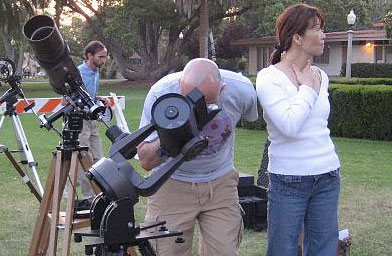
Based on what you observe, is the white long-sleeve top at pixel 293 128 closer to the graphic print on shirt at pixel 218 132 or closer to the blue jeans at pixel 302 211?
the blue jeans at pixel 302 211

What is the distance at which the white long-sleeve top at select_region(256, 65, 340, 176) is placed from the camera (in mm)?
2914

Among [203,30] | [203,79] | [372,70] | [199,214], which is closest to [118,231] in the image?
[203,79]

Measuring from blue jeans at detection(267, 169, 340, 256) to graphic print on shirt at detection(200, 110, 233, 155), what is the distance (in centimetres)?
31

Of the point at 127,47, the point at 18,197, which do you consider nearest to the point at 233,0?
the point at 127,47

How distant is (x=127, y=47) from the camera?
148ft

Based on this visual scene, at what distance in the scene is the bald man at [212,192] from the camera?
3.13m

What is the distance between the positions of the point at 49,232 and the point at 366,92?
9440 mm

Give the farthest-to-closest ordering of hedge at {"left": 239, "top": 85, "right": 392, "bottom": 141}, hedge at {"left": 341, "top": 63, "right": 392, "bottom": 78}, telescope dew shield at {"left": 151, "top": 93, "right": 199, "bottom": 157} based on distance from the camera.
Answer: hedge at {"left": 341, "top": 63, "right": 392, "bottom": 78} < hedge at {"left": 239, "top": 85, "right": 392, "bottom": 141} < telescope dew shield at {"left": 151, "top": 93, "right": 199, "bottom": 157}

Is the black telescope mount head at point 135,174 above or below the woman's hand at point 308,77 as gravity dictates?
below

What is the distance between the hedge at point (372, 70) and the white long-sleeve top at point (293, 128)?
1201 inches

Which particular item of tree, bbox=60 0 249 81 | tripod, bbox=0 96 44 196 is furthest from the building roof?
tripod, bbox=0 96 44 196

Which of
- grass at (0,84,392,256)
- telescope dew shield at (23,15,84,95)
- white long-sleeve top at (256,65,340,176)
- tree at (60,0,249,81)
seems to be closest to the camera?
white long-sleeve top at (256,65,340,176)

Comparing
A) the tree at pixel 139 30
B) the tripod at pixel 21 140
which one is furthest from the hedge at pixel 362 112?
the tree at pixel 139 30

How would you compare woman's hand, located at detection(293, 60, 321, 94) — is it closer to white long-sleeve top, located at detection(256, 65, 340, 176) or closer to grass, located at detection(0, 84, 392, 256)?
white long-sleeve top, located at detection(256, 65, 340, 176)
